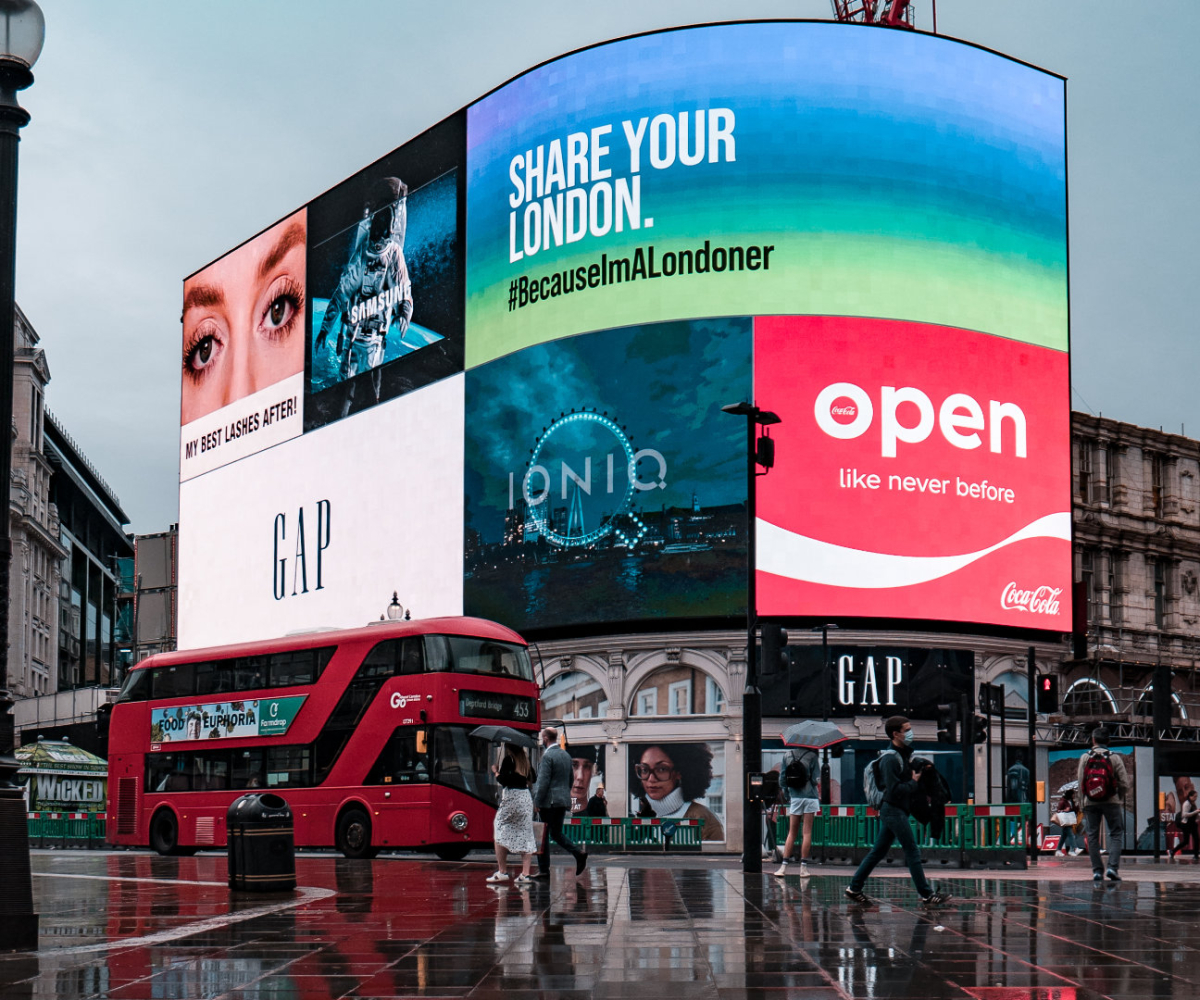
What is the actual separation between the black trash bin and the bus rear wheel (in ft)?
52.4

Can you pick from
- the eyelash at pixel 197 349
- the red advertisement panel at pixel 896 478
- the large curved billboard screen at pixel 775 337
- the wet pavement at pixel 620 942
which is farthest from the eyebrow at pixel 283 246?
the wet pavement at pixel 620 942

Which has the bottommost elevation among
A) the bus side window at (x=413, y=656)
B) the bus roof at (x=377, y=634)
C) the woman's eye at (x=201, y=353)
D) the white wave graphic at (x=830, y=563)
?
the bus side window at (x=413, y=656)

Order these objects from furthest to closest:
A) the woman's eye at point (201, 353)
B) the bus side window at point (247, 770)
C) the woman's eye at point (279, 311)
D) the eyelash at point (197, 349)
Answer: the woman's eye at point (201, 353) < the eyelash at point (197, 349) < the woman's eye at point (279, 311) < the bus side window at point (247, 770)

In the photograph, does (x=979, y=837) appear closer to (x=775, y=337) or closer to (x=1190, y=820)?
(x=1190, y=820)

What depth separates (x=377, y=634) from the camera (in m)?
29.6

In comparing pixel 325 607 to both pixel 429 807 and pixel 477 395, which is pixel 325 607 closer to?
pixel 477 395

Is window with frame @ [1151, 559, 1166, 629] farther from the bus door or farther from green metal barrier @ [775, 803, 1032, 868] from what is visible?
the bus door

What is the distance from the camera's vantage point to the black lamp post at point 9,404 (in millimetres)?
11812

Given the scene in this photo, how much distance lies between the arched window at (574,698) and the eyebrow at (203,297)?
84.1ft

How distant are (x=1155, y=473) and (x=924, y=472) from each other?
16553 mm

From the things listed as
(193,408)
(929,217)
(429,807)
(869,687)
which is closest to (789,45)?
(929,217)

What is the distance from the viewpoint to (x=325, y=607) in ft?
180

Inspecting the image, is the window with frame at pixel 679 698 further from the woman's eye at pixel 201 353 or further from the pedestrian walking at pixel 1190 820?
the woman's eye at pixel 201 353

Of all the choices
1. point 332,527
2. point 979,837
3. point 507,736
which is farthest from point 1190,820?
point 332,527
